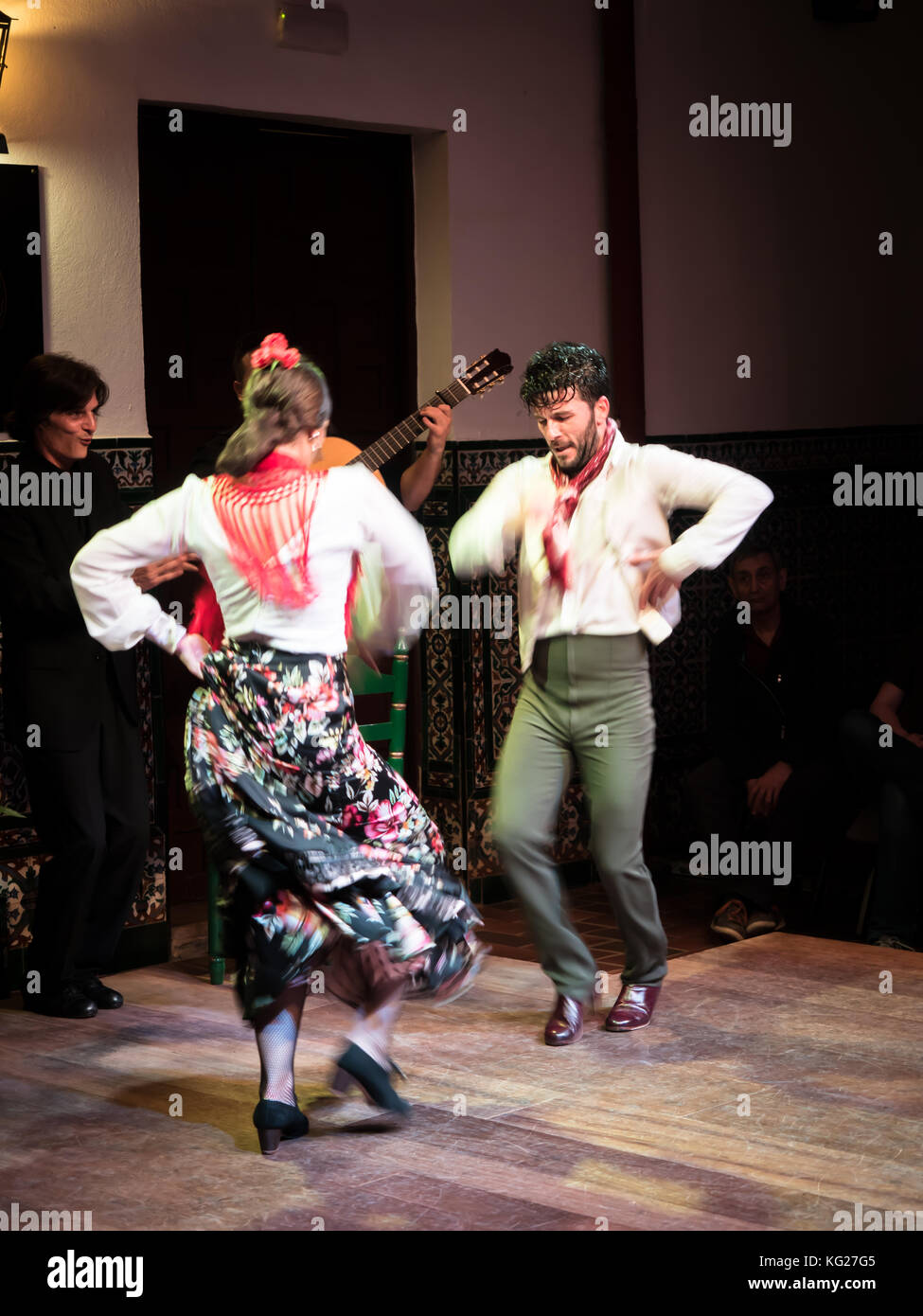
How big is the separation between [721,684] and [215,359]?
1.98m

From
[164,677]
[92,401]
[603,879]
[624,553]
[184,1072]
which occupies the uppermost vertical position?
[92,401]

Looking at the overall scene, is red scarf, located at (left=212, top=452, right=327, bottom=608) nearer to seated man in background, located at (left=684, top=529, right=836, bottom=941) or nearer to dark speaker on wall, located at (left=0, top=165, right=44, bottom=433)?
dark speaker on wall, located at (left=0, top=165, right=44, bottom=433)

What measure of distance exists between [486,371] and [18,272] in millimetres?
1354

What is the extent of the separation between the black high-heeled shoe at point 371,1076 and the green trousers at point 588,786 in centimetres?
73

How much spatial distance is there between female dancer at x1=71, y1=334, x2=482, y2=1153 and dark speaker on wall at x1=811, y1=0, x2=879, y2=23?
4430 mm

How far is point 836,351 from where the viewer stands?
750 centimetres

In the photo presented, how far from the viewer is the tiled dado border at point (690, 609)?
6301mm

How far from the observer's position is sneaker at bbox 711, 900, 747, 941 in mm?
5742

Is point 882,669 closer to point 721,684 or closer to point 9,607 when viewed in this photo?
point 721,684

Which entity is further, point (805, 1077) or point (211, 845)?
point (805, 1077)

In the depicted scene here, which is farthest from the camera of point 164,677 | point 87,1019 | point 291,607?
point 164,677

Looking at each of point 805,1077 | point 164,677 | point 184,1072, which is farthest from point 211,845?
point 164,677

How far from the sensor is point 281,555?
3576 mm

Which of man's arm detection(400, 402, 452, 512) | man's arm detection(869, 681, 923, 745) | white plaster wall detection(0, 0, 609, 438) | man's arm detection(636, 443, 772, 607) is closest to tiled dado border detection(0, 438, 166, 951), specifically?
white plaster wall detection(0, 0, 609, 438)
